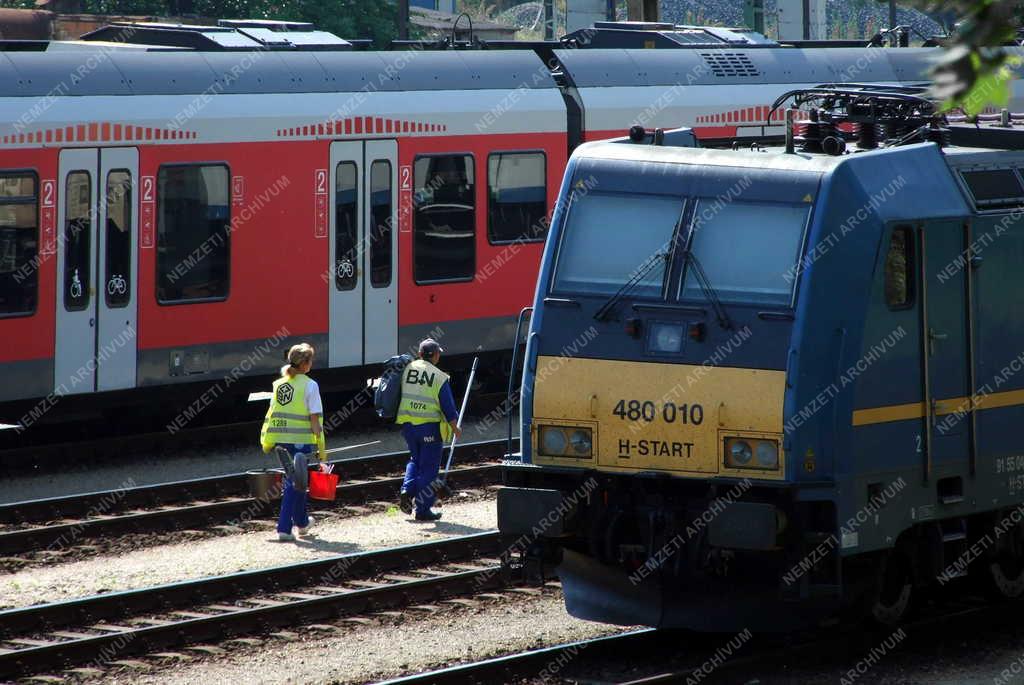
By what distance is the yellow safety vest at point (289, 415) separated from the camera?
41.8 feet

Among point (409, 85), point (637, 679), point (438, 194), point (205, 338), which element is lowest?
point (637, 679)

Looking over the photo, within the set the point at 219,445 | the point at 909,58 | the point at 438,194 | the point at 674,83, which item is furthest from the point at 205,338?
the point at 909,58

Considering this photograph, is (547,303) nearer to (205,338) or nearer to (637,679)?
(637,679)

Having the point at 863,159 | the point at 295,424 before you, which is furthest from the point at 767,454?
the point at 295,424

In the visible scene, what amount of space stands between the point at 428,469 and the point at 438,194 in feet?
15.7

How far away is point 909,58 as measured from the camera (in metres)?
21.1

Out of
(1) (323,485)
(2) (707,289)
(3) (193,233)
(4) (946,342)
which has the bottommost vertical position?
(1) (323,485)

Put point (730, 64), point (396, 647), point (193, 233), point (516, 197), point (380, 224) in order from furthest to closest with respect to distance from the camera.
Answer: point (730, 64) → point (516, 197) → point (380, 224) → point (193, 233) → point (396, 647)

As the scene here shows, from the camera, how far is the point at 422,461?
13438mm

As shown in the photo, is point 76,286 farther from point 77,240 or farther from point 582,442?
point 582,442

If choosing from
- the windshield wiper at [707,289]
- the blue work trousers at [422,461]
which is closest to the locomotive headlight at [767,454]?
the windshield wiper at [707,289]

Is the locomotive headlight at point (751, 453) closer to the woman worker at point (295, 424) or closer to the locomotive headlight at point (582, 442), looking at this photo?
the locomotive headlight at point (582, 442)

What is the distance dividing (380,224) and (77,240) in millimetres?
3322

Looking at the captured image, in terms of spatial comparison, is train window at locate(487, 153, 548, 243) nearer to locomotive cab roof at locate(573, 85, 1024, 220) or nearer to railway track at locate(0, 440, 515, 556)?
railway track at locate(0, 440, 515, 556)
